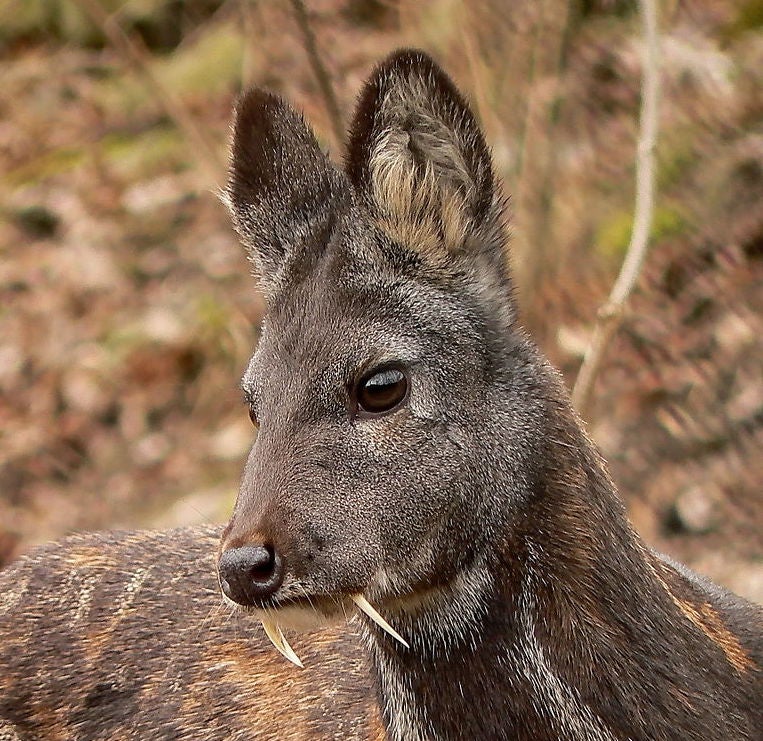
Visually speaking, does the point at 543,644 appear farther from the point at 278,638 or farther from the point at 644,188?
the point at 644,188

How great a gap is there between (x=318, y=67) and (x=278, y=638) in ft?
11.2

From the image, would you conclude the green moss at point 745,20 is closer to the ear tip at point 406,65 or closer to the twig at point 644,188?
the twig at point 644,188

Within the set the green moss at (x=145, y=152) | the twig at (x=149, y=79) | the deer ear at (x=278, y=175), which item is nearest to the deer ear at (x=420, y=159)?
the deer ear at (x=278, y=175)

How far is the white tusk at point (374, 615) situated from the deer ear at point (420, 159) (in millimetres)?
1111

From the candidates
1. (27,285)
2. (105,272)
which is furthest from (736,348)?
(27,285)

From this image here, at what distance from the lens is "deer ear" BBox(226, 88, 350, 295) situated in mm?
4223

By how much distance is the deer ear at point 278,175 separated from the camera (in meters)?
4.22

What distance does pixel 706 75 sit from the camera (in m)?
9.39

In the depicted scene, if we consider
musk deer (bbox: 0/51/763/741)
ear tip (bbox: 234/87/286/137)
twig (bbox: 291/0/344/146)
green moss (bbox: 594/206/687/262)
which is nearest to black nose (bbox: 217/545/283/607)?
Result: musk deer (bbox: 0/51/763/741)

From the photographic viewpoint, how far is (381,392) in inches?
145

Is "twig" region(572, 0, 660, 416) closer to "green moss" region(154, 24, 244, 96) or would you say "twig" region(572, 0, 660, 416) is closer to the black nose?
the black nose

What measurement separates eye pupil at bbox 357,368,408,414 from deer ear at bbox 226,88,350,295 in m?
0.67

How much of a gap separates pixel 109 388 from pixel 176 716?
6010mm

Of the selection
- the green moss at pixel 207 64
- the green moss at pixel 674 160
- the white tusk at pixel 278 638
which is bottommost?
the white tusk at pixel 278 638
